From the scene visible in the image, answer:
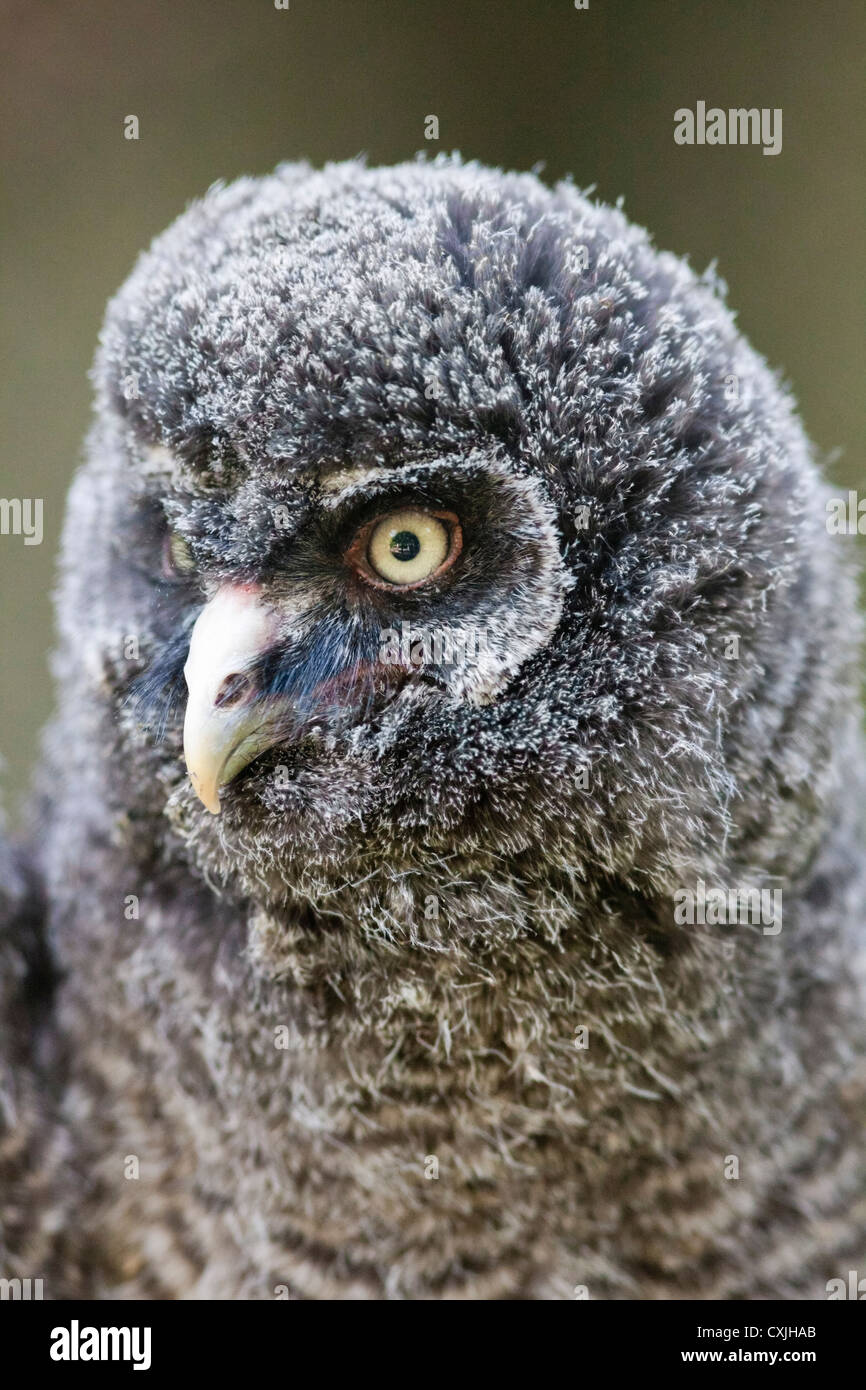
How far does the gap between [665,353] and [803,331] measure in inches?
114

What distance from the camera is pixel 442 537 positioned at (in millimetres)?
1925

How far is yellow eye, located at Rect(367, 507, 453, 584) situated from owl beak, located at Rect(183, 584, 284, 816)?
19cm

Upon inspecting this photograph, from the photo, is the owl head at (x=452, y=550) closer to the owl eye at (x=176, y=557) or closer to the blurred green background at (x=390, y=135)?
the owl eye at (x=176, y=557)

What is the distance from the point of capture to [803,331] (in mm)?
4629

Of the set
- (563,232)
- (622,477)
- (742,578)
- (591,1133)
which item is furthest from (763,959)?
(563,232)

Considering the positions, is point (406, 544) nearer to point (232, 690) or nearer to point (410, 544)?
point (410, 544)

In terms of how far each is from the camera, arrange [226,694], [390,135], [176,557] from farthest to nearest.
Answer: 1. [390,135]
2. [176,557]
3. [226,694]

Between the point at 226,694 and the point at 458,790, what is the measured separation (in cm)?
37

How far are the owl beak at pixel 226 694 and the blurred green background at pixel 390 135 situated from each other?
95.8 inches

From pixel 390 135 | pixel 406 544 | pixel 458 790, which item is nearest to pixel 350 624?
pixel 406 544

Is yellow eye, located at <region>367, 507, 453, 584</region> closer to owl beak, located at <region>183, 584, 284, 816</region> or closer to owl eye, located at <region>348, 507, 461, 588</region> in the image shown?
owl eye, located at <region>348, 507, 461, 588</region>

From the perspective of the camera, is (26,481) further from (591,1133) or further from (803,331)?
(591,1133)

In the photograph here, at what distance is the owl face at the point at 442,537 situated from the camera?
1.88 m

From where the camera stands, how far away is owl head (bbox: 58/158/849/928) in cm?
189
